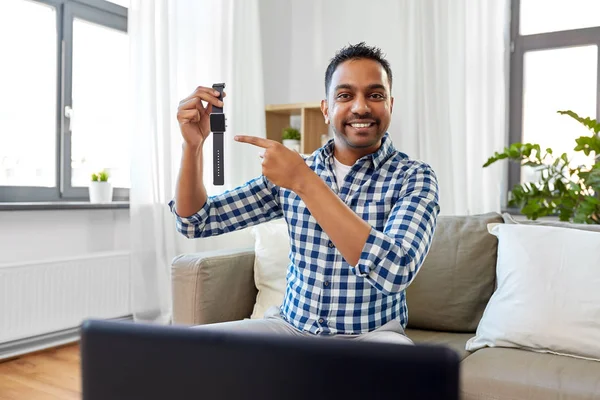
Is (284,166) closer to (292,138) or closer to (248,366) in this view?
(248,366)

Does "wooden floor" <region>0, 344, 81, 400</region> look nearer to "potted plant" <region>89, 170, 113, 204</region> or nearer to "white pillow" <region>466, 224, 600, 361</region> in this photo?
"potted plant" <region>89, 170, 113, 204</region>

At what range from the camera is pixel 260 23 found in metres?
3.72

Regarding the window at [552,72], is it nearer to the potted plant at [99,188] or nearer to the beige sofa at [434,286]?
the beige sofa at [434,286]

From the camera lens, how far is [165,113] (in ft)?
9.51

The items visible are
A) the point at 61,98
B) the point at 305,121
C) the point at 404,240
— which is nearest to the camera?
the point at 404,240

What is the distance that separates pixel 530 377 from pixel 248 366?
118cm

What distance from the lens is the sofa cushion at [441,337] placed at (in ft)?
5.34

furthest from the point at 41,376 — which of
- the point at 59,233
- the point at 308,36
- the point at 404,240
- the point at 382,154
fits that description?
the point at 308,36

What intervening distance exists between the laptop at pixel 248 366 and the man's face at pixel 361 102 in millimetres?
1021

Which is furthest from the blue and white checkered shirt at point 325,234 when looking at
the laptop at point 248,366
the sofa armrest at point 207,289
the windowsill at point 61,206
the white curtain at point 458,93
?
the white curtain at point 458,93

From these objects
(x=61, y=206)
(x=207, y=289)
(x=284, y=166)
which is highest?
(x=284, y=166)

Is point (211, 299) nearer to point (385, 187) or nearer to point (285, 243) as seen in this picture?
point (285, 243)

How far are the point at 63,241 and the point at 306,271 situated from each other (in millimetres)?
1759

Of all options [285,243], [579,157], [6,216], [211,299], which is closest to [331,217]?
[211,299]
